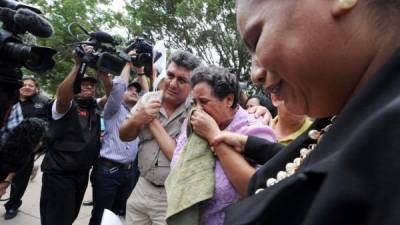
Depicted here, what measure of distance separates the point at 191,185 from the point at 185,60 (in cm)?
132

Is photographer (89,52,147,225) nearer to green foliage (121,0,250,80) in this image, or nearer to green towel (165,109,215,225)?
→ green towel (165,109,215,225)

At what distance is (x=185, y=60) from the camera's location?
2.79 m

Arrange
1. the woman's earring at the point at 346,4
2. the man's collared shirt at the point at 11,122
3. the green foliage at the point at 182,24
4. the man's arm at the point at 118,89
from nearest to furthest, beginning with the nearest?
the woman's earring at the point at 346,4, the man's collared shirt at the point at 11,122, the man's arm at the point at 118,89, the green foliage at the point at 182,24

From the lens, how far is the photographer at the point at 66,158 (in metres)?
3.30

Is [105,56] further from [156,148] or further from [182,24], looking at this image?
[182,24]

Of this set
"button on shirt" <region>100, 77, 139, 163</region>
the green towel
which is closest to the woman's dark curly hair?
the green towel

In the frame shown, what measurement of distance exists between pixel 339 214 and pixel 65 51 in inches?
694

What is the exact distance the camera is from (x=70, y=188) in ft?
11.2

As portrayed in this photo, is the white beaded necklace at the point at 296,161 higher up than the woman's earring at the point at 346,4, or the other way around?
the woman's earring at the point at 346,4

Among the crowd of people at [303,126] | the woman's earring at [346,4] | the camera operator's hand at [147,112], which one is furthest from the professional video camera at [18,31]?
the woman's earring at [346,4]

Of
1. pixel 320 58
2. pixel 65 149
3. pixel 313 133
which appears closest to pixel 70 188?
pixel 65 149

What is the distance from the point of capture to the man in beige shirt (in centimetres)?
254

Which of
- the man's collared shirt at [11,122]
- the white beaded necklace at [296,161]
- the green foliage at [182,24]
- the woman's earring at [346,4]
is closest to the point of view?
the woman's earring at [346,4]

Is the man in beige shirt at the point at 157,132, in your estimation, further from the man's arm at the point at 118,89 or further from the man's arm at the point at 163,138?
the man's arm at the point at 118,89
